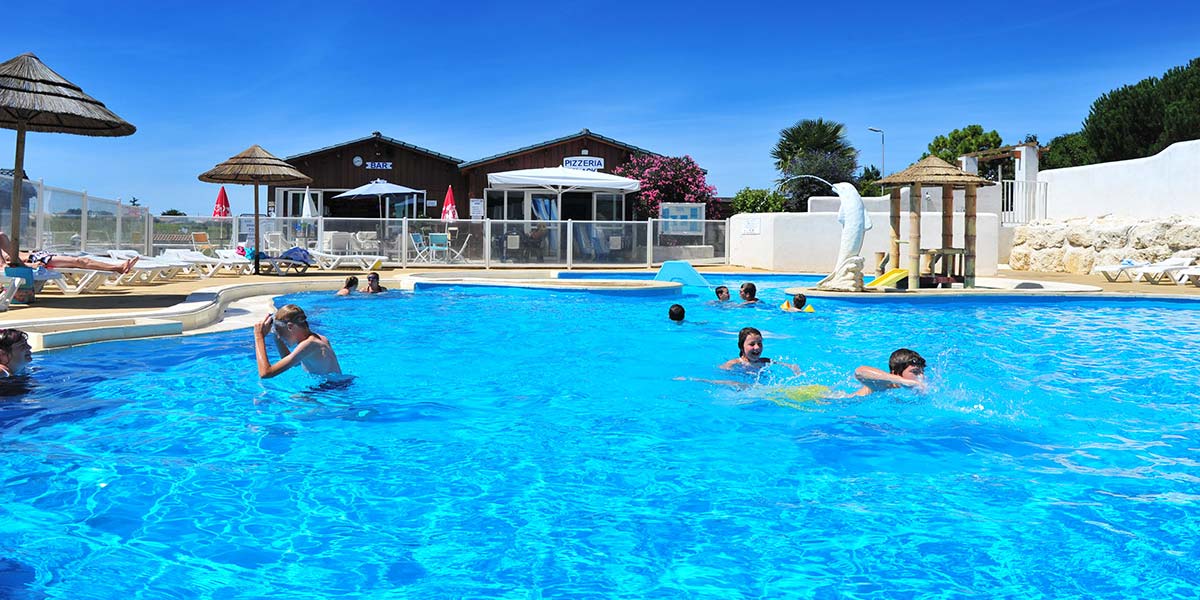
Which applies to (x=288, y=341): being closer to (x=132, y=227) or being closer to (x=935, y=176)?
(x=935, y=176)

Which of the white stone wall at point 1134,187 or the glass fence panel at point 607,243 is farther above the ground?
the white stone wall at point 1134,187

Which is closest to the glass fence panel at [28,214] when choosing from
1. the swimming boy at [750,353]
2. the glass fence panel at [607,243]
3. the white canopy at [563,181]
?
the swimming boy at [750,353]

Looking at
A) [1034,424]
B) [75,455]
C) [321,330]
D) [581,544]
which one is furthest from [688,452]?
[321,330]

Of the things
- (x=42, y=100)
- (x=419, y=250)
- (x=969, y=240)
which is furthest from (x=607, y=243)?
(x=42, y=100)

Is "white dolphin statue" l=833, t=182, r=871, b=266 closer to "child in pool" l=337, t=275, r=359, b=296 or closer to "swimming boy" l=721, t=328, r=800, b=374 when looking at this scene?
"swimming boy" l=721, t=328, r=800, b=374

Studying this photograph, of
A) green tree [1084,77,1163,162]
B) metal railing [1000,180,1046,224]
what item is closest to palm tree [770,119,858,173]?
green tree [1084,77,1163,162]

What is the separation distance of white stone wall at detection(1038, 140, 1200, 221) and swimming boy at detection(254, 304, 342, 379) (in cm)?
2100

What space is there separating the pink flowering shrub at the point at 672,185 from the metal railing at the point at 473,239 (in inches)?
205

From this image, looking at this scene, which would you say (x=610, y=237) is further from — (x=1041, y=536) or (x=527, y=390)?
(x=1041, y=536)

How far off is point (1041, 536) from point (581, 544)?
203 cm

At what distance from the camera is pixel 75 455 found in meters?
5.12

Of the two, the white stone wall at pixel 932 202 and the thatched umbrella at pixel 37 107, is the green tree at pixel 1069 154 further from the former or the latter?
the thatched umbrella at pixel 37 107

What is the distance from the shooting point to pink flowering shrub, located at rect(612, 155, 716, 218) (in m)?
29.5

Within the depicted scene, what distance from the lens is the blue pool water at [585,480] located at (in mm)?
3574
